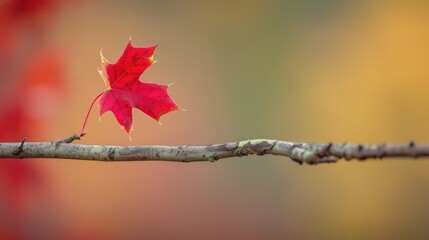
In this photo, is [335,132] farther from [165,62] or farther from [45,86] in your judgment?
[45,86]

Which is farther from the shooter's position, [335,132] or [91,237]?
[335,132]

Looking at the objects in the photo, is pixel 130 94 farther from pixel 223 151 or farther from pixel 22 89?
pixel 22 89

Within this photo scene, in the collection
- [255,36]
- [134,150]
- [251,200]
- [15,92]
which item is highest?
[255,36]

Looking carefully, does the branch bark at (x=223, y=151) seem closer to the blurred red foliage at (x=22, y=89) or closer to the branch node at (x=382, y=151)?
the branch node at (x=382, y=151)

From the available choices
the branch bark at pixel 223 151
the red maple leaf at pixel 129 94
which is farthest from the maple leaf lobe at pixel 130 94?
the branch bark at pixel 223 151

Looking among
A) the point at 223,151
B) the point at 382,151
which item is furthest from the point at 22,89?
the point at 382,151

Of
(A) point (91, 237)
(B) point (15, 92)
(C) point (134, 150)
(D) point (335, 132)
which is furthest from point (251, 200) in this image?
(C) point (134, 150)

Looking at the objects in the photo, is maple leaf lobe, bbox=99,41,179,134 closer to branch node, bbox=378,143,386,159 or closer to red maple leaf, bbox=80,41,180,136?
red maple leaf, bbox=80,41,180,136
